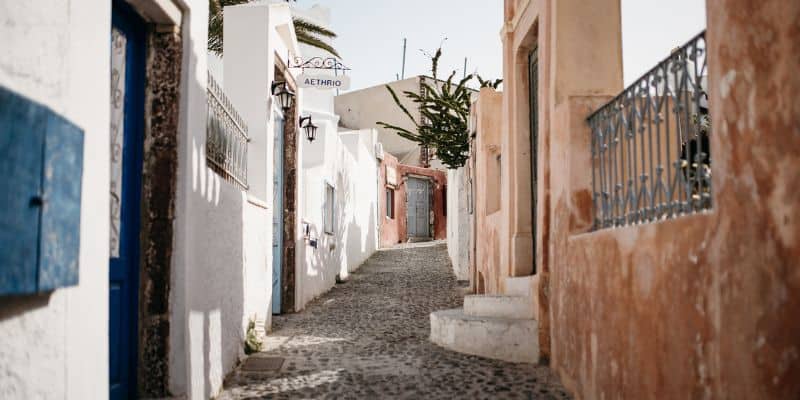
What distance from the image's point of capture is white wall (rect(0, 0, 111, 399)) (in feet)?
7.40

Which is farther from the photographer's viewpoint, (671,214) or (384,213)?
(384,213)

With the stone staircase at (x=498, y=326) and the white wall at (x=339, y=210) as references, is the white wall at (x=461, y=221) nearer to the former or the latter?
the white wall at (x=339, y=210)

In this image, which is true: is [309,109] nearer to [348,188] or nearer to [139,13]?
[348,188]

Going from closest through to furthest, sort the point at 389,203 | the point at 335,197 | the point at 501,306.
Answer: the point at 501,306, the point at 335,197, the point at 389,203

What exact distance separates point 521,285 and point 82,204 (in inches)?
212

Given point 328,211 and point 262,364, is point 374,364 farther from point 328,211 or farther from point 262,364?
point 328,211

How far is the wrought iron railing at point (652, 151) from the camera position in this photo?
11.6 feet

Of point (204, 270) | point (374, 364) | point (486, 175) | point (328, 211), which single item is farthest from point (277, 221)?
point (204, 270)

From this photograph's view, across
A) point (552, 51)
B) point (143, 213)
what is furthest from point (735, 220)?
point (552, 51)

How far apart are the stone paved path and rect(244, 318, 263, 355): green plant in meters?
0.16

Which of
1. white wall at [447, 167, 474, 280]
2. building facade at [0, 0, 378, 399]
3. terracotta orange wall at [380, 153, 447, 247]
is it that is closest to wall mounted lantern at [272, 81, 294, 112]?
building facade at [0, 0, 378, 399]

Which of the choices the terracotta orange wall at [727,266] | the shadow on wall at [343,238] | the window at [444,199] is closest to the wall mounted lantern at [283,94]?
the shadow on wall at [343,238]

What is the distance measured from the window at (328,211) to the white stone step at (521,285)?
21.4 feet

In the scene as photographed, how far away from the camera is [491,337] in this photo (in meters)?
7.05
